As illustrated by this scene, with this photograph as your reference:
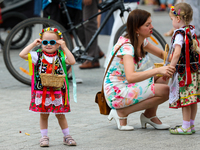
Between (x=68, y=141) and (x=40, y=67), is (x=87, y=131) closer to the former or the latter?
(x=68, y=141)

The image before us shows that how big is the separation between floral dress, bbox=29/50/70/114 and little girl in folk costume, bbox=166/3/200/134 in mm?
978

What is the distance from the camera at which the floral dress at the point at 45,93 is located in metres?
3.42

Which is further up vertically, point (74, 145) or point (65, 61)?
point (65, 61)

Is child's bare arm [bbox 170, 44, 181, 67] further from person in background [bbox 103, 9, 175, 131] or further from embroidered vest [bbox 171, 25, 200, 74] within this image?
person in background [bbox 103, 9, 175, 131]

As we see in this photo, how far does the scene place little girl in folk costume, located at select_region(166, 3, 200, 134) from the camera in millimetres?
3670

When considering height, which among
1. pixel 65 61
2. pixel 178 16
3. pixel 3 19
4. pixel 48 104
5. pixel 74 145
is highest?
pixel 3 19

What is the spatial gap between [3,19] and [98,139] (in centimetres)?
617

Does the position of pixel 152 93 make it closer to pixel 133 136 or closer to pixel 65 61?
pixel 133 136

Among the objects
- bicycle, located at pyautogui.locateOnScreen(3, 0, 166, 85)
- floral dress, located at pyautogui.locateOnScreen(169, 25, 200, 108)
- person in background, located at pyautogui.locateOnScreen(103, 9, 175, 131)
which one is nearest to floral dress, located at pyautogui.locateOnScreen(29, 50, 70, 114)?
person in background, located at pyautogui.locateOnScreen(103, 9, 175, 131)

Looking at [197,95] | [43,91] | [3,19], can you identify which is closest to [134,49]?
[197,95]

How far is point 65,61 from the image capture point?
3.46 meters

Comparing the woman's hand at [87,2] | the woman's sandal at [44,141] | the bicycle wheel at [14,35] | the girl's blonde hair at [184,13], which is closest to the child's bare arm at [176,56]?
the girl's blonde hair at [184,13]

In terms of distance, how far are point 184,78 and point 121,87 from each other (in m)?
0.60

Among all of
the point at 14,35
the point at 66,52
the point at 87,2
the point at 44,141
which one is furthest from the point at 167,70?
the point at 87,2
